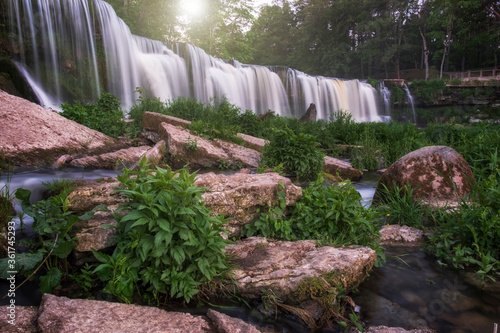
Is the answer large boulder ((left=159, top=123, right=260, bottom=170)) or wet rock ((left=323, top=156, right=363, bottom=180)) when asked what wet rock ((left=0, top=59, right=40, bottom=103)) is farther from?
wet rock ((left=323, top=156, right=363, bottom=180))

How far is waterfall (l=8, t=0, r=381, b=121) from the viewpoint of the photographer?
12461mm

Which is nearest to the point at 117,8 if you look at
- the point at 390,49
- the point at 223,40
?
the point at 223,40

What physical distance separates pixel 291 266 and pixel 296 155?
3932 mm

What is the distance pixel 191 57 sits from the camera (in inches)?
715

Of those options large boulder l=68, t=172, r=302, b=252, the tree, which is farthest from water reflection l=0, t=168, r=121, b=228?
the tree

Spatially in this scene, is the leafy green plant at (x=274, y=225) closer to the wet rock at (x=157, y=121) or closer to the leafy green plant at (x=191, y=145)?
the leafy green plant at (x=191, y=145)

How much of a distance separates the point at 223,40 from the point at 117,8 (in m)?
11.5

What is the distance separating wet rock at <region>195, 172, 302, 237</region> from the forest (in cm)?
2804

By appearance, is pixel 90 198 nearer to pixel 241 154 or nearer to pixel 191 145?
pixel 191 145

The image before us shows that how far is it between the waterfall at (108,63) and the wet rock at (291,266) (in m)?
10.6

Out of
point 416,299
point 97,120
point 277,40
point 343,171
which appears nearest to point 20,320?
point 416,299

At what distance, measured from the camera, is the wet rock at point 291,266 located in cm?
256

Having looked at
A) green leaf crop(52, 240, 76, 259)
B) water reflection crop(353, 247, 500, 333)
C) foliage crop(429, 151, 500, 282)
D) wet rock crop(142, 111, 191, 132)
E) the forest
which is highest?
the forest

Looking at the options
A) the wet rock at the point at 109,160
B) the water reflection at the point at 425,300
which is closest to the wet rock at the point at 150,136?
the wet rock at the point at 109,160
